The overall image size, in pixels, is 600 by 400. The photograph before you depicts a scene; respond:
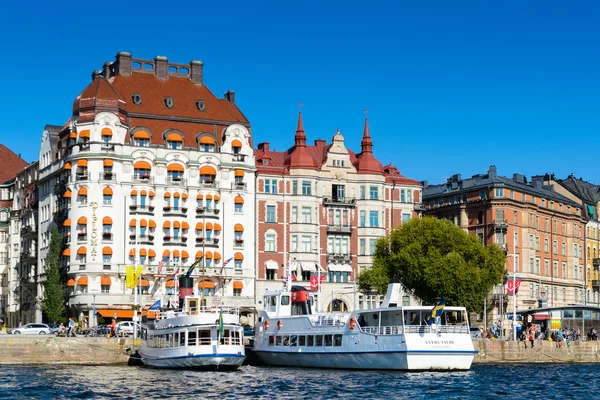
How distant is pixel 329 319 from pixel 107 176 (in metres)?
43.8

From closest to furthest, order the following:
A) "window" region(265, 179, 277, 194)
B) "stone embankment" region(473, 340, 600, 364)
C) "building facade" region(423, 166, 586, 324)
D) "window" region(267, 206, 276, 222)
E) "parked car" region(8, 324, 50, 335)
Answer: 1. "stone embankment" region(473, 340, 600, 364)
2. "parked car" region(8, 324, 50, 335)
3. "window" region(267, 206, 276, 222)
4. "window" region(265, 179, 277, 194)
5. "building facade" region(423, 166, 586, 324)

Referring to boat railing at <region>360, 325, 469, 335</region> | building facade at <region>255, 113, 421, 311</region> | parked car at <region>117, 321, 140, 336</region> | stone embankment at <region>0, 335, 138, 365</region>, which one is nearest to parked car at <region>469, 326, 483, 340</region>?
boat railing at <region>360, 325, 469, 335</region>

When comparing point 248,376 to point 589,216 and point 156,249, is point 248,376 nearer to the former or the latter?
point 156,249

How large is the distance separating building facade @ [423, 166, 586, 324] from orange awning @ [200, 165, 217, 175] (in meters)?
37.8

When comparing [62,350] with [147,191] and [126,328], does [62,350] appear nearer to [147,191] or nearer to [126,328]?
[126,328]

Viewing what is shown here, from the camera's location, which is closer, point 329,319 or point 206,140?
point 329,319

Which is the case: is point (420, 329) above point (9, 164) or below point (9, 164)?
below

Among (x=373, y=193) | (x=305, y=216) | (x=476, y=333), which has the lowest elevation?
(x=476, y=333)

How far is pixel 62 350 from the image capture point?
83.8 metres

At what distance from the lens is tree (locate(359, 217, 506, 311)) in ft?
360

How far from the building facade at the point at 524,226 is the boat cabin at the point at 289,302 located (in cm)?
4910

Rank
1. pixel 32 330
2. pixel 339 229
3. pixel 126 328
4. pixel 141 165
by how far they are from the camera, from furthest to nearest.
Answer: pixel 339 229 → pixel 141 165 → pixel 126 328 → pixel 32 330

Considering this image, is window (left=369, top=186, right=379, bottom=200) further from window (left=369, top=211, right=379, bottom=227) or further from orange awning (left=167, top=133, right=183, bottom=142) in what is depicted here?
orange awning (left=167, top=133, right=183, bottom=142)

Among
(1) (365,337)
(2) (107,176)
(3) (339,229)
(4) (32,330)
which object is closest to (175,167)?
(2) (107,176)
